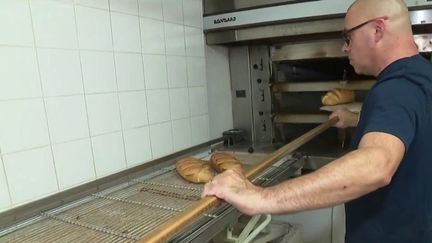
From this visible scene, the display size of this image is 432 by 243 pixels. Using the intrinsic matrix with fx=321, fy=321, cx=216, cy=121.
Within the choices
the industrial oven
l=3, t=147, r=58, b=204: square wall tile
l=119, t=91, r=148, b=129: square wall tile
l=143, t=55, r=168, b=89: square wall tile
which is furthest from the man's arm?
l=143, t=55, r=168, b=89: square wall tile

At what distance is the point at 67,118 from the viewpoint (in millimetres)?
1202

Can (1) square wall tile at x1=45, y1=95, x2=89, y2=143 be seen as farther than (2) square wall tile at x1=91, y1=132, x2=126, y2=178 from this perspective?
No

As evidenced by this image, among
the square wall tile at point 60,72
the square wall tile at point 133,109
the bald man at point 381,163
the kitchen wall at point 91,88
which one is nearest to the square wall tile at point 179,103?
the kitchen wall at point 91,88

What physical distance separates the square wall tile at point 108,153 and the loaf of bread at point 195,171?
263mm

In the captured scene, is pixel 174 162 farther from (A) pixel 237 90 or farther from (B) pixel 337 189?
(B) pixel 337 189

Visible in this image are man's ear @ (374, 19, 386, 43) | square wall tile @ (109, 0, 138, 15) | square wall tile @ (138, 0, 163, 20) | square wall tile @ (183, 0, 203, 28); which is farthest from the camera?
square wall tile @ (183, 0, 203, 28)

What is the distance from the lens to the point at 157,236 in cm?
56

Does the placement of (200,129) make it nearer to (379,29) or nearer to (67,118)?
(67,118)

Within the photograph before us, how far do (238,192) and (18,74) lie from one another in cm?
84

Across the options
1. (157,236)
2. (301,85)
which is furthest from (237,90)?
(157,236)

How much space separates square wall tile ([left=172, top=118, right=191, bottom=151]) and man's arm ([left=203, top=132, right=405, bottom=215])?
104 centimetres

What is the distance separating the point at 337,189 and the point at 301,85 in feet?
3.87

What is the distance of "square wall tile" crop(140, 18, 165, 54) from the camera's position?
1510 mm

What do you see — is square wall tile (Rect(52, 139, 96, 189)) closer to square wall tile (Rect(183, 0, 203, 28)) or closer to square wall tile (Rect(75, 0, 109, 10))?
square wall tile (Rect(75, 0, 109, 10))
